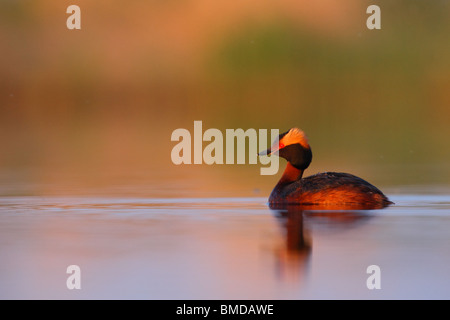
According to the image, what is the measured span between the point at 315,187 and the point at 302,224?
1828 mm

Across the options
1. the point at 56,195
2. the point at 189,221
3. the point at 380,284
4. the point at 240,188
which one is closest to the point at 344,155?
the point at 240,188

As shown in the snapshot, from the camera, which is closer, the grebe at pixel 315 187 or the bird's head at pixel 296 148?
the grebe at pixel 315 187

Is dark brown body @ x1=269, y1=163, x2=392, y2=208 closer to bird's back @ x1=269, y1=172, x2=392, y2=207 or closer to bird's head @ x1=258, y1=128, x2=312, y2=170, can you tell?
bird's back @ x1=269, y1=172, x2=392, y2=207

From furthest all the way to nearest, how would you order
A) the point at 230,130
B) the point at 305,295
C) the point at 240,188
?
the point at 230,130 < the point at 240,188 < the point at 305,295

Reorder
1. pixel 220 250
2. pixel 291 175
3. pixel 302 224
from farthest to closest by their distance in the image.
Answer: pixel 291 175, pixel 302 224, pixel 220 250

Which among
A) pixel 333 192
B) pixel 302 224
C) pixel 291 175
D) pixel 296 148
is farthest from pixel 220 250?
pixel 296 148

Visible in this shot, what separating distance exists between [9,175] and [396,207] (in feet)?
29.2

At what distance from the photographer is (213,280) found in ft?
30.0

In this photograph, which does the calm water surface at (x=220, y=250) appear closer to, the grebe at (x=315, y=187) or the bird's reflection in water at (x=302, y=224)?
the bird's reflection in water at (x=302, y=224)

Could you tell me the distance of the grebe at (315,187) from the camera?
13.9 m

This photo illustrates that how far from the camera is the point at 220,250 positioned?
34.8 ft

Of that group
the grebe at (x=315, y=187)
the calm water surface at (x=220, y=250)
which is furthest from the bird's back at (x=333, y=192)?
the calm water surface at (x=220, y=250)

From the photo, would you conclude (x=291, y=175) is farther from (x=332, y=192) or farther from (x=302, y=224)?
(x=302, y=224)

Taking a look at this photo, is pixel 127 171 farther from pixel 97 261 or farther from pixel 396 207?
pixel 97 261
